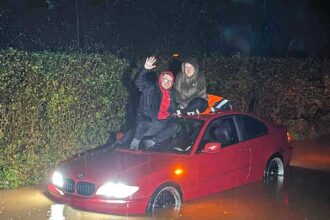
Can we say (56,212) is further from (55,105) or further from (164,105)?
(164,105)

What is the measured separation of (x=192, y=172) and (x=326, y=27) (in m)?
17.6

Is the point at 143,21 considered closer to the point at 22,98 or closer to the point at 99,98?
the point at 99,98

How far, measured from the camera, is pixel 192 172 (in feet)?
25.0

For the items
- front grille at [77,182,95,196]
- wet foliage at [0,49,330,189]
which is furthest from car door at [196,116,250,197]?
→ wet foliage at [0,49,330,189]

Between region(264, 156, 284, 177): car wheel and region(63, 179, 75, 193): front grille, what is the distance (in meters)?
3.34

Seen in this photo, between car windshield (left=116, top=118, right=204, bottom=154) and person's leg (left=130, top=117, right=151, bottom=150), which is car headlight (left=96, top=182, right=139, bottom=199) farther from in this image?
person's leg (left=130, top=117, right=151, bottom=150)

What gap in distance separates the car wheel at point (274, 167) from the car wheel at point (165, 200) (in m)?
2.23

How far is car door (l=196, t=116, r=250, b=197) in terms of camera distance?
25.7ft

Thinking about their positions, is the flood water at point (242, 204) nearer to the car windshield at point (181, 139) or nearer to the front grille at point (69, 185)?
the front grille at point (69, 185)

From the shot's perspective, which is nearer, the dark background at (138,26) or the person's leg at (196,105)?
the person's leg at (196,105)

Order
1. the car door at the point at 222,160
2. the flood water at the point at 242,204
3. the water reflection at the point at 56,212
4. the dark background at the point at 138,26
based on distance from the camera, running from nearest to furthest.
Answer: the water reflection at the point at 56,212
the flood water at the point at 242,204
the car door at the point at 222,160
the dark background at the point at 138,26

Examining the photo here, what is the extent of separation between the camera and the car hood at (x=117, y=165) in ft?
23.3

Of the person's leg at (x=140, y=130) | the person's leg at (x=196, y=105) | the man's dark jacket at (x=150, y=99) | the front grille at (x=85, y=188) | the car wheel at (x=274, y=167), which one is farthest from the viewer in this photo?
the car wheel at (x=274, y=167)

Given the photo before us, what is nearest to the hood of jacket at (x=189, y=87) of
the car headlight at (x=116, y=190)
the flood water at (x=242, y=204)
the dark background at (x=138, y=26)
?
the flood water at (x=242, y=204)
